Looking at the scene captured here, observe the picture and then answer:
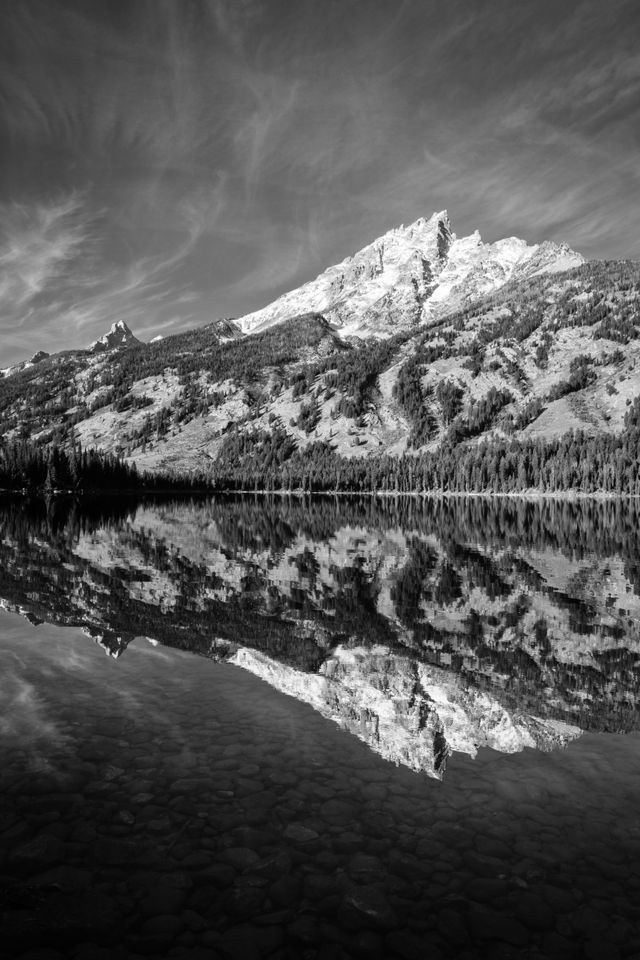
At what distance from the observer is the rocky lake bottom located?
866 centimetres

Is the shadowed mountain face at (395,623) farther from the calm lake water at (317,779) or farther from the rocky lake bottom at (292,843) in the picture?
the rocky lake bottom at (292,843)

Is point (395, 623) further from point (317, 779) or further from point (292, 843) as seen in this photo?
point (292, 843)

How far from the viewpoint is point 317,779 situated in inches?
531

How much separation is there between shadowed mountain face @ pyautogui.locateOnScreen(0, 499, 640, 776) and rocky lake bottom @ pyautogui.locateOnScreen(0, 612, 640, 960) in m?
1.90

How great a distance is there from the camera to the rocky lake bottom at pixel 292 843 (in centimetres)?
866

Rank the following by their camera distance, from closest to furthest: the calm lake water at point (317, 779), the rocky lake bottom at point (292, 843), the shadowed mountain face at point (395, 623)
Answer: the rocky lake bottom at point (292, 843)
the calm lake water at point (317, 779)
the shadowed mountain face at point (395, 623)

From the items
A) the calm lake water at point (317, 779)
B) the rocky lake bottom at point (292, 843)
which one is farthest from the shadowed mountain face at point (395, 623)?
the rocky lake bottom at point (292, 843)

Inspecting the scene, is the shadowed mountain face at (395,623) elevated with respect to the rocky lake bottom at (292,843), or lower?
lower

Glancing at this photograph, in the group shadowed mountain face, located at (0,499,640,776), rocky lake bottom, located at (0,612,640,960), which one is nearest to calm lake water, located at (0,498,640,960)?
rocky lake bottom, located at (0,612,640,960)

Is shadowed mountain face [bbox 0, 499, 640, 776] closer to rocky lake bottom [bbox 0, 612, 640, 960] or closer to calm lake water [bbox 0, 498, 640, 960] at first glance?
calm lake water [bbox 0, 498, 640, 960]

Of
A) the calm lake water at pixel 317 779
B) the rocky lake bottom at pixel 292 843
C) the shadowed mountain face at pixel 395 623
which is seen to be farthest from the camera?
the shadowed mountain face at pixel 395 623

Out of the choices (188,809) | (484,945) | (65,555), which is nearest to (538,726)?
(484,945)

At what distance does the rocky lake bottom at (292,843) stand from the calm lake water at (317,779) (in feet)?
0.15

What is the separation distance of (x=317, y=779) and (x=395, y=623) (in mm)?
15288
